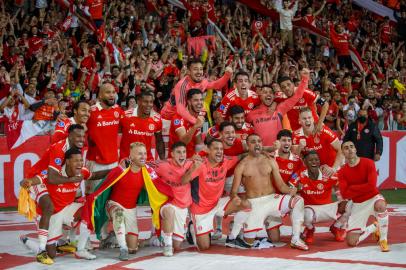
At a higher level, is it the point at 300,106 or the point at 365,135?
the point at 300,106

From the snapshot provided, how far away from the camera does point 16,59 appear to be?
52.9 feet

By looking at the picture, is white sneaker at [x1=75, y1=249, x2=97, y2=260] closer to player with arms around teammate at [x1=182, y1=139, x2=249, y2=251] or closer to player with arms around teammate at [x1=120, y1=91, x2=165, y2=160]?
player with arms around teammate at [x1=182, y1=139, x2=249, y2=251]

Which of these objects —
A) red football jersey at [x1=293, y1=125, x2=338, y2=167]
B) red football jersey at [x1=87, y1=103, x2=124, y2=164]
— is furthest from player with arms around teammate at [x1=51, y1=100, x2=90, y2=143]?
red football jersey at [x1=293, y1=125, x2=338, y2=167]

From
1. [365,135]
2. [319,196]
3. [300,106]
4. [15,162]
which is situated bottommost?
[319,196]

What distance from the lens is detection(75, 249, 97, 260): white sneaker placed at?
9.31 metres

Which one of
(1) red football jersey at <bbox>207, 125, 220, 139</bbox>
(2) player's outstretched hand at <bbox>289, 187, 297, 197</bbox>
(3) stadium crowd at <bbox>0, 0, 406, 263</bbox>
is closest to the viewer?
(3) stadium crowd at <bbox>0, 0, 406, 263</bbox>

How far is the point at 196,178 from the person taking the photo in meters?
10.2

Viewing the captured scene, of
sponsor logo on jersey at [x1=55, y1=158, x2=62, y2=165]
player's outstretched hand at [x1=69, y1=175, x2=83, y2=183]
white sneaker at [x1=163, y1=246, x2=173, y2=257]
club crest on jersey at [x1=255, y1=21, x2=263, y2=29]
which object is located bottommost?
white sneaker at [x1=163, y1=246, x2=173, y2=257]

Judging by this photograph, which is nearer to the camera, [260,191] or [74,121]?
[74,121]

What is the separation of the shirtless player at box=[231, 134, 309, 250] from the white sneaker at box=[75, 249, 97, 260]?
207cm

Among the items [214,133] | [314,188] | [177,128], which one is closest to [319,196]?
[314,188]

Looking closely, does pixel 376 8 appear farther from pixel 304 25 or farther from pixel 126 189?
pixel 126 189

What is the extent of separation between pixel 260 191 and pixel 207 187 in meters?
0.73

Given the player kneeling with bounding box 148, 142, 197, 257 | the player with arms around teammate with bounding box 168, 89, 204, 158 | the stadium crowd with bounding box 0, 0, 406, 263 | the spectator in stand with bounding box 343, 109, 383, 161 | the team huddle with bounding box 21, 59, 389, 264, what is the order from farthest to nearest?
the spectator in stand with bounding box 343, 109, 383, 161, the player with arms around teammate with bounding box 168, 89, 204, 158, the stadium crowd with bounding box 0, 0, 406, 263, the player kneeling with bounding box 148, 142, 197, 257, the team huddle with bounding box 21, 59, 389, 264
